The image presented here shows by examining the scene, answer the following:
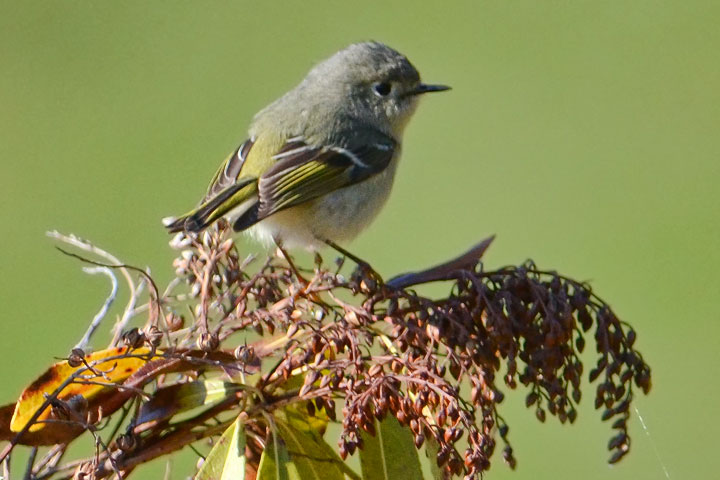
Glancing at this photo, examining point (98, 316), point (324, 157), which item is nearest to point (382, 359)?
point (98, 316)

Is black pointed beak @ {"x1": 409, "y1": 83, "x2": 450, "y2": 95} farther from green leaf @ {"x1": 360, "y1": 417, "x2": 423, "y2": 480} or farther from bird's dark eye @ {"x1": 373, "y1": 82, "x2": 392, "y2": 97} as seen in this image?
green leaf @ {"x1": 360, "y1": 417, "x2": 423, "y2": 480}

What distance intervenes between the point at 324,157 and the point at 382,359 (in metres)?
1.38

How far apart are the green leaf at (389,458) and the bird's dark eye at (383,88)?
1.70 m

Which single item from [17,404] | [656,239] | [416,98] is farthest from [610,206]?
[17,404]

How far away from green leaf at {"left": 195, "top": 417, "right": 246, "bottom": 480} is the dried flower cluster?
23 mm

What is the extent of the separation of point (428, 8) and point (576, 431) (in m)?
4.15

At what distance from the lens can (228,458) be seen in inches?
64.5

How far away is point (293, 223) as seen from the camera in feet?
9.45

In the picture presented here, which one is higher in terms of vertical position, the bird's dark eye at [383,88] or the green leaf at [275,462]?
the bird's dark eye at [383,88]

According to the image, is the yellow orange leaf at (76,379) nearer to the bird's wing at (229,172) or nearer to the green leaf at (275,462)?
the green leaf at (275,462)

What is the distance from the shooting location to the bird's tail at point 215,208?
228cm

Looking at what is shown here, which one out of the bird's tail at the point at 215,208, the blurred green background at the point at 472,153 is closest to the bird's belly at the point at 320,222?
the bird's tail at the point at 215,208

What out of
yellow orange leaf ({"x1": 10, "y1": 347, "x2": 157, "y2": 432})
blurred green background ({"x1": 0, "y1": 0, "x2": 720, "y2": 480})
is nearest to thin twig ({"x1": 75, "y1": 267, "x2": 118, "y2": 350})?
yellow orange leaf ({"x1": 10, "y1": 347, "x2": 157, "y2": 432})

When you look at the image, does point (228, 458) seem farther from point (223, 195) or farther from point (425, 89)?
point (425, 89)
